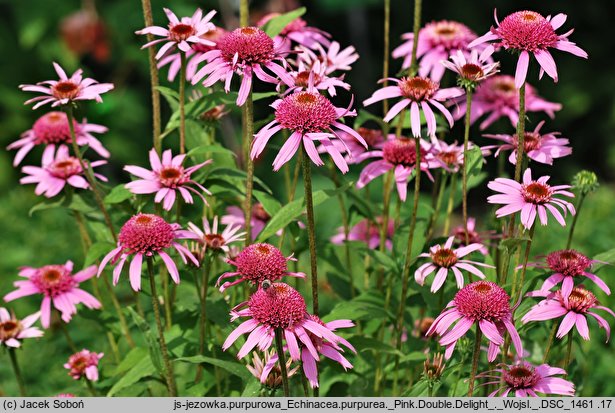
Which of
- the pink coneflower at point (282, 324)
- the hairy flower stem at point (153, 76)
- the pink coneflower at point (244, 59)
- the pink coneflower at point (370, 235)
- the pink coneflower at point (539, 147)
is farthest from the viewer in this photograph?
the pink coneflower at point (370, 235)

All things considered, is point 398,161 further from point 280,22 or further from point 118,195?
point 118,195

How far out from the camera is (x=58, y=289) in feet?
6.23

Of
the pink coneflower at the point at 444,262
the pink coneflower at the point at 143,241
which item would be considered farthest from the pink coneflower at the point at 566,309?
the pink coneflower at the point at 143,241

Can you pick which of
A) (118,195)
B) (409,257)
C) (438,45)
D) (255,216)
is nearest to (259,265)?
(409,257)

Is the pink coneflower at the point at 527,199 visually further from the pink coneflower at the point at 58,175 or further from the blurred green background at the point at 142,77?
the blurred green background at the point at 142,77

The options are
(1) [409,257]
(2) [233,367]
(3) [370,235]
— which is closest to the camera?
(2) [233,367]

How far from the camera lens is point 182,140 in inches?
71.2

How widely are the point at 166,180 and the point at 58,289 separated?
41 cm

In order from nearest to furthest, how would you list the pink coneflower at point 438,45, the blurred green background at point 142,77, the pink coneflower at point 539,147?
1. the pink coneflower at point 539,147
2. the pink coneflower at point 438,45
3. the blurred green background at point 142,77

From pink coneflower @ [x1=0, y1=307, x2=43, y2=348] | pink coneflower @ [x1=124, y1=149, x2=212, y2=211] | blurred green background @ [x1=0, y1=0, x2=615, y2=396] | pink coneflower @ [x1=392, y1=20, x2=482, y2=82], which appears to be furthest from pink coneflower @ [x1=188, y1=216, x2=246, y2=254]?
blurred green background @ [x1=0, y1=0, x2=615, y2=396]

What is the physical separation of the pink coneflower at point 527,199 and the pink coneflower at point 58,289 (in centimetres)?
92

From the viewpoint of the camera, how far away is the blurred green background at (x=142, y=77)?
12.1 ft

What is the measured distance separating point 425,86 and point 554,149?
298mm
